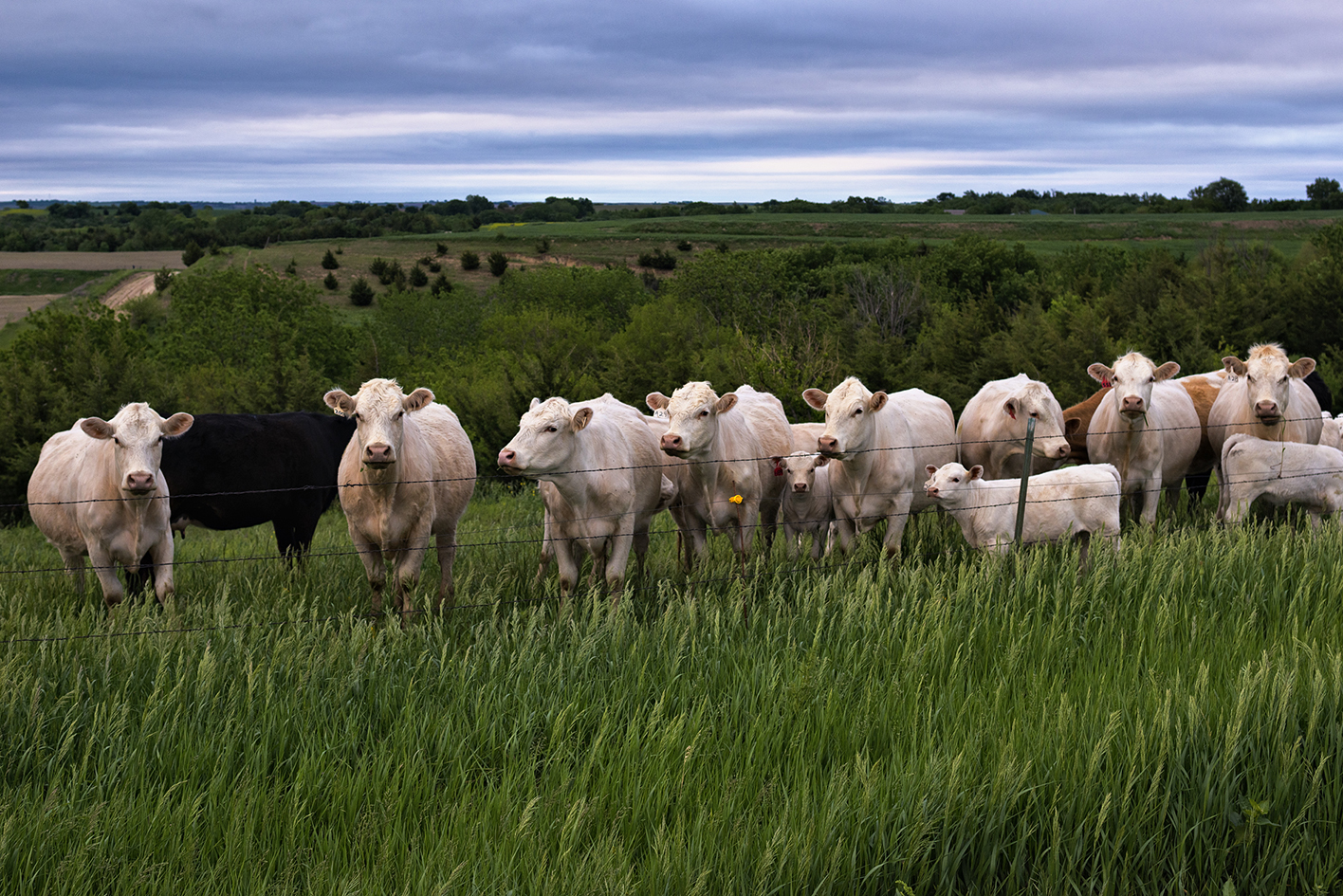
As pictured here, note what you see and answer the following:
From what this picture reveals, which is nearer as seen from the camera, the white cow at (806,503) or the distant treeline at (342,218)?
the white cow at (806,503)

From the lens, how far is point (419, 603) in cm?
775

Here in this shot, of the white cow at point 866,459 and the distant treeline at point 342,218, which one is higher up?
the distant treeline at point 342,218

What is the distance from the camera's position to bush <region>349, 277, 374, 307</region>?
3780 inches

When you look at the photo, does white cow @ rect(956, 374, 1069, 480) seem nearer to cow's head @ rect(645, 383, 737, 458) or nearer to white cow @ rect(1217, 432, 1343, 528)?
white cow @ rect(1217, 432, 1343, 528)

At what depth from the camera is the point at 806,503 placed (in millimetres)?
9859

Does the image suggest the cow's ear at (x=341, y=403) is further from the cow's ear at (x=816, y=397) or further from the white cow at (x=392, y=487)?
the cow's ear at (x=816, y=397)

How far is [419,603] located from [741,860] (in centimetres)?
460

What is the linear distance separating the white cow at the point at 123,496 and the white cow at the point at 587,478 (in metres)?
2.69

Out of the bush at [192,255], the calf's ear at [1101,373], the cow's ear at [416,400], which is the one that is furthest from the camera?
the bush at [192,255]

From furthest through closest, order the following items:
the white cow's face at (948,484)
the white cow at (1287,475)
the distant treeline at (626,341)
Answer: the distant treeline at (626,341)
the white cow at (1287,475)
the white cow's face at (948,484)

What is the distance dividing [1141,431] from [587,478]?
589 centimetres

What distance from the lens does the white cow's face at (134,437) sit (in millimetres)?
7449

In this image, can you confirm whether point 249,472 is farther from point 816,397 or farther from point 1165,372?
point 1165,372

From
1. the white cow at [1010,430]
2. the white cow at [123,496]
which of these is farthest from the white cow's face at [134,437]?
the white cow at [1010,430]
